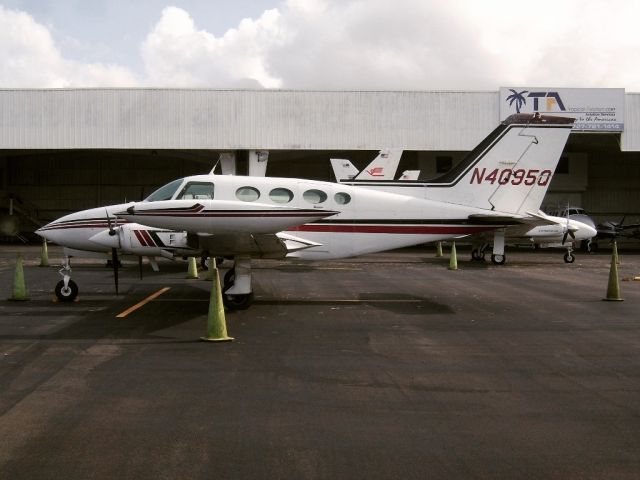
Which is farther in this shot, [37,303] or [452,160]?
[452,160]

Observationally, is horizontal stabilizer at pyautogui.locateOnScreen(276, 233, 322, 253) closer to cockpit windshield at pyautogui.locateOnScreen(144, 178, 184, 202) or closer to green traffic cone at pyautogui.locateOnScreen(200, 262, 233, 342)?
cockpit windshield at pyautogui.locateOnScreen(144, 178, 184, 202)

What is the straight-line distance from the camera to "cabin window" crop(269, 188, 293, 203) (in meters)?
14.3

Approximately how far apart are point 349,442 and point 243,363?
332cm

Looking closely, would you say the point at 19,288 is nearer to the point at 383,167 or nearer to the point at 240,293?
the point at 240,293

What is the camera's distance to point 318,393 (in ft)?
24.2

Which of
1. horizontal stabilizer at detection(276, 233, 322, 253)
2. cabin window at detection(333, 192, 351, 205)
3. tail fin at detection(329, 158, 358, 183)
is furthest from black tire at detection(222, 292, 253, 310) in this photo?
tail fin at detection(329, 158, 358, 183)

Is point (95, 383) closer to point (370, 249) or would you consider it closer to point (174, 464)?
point (174, 464)

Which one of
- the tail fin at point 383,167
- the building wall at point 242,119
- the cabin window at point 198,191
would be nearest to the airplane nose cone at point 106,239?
the cabin window at point 198,191

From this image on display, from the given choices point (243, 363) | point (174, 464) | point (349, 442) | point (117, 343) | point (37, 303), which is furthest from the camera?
point (37, 303)

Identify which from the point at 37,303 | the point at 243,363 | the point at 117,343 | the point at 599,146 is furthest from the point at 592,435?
the point at 599,146

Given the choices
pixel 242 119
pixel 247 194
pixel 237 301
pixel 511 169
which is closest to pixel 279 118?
pixel 242 119

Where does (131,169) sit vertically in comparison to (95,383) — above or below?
above

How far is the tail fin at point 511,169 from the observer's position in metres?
16.0

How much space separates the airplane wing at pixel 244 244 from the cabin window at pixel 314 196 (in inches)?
44.9
